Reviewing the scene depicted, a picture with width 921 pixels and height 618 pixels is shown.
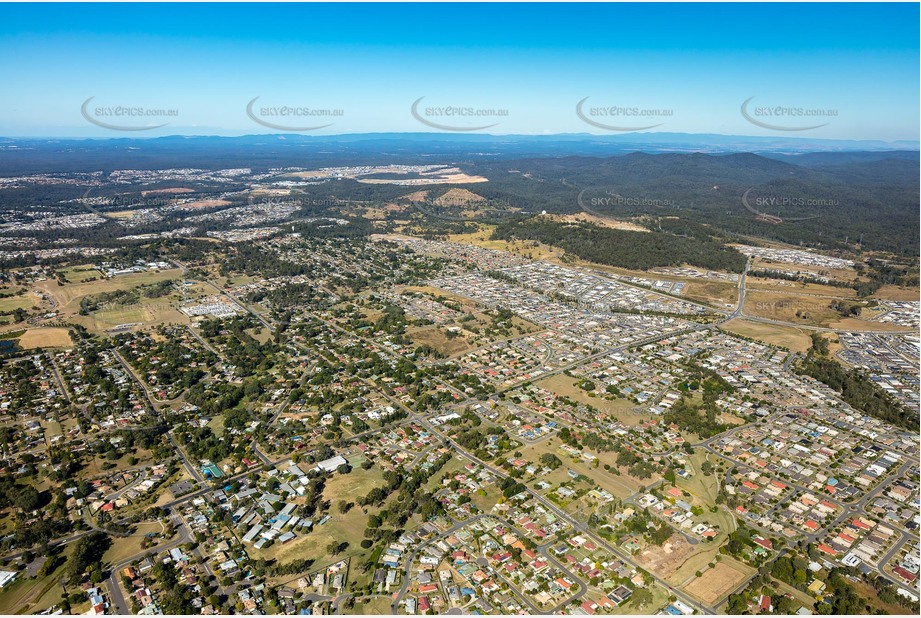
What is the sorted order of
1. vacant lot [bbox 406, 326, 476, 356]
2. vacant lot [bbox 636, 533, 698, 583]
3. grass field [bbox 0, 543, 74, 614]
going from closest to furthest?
grass field [bbox 0, 543, 74, 614], vacant lot [bbox 636, 533, 698, 583], vacant lot [bbox 406, 326, 476, 356]

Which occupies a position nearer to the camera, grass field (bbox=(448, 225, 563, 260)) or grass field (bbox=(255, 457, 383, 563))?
grass field (bbox=(255, 457, 383, 563))

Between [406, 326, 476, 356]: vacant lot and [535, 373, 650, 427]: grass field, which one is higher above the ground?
[535, 373, 650, 427]: grass field

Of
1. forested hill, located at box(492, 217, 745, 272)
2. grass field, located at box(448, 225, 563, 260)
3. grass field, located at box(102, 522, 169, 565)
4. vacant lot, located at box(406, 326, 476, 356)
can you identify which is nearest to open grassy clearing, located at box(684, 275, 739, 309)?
forested hill, located at box(492, 217, 745, 272)

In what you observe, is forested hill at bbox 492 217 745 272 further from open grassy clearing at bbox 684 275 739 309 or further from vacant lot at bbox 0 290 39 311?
vacant lot at bbox 0 290 39 311

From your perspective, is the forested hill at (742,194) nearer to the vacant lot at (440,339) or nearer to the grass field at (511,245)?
the grass field at (511,245)

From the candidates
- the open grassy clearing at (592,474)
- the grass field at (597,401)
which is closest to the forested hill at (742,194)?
the grass field at (597,401)

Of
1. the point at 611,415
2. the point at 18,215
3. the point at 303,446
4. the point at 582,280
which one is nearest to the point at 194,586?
the point at 303,446

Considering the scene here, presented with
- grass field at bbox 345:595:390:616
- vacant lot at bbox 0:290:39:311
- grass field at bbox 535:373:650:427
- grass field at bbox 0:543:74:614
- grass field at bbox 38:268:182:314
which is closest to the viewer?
grass field at bbox 345:595:390:616
